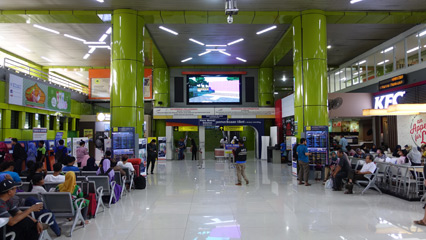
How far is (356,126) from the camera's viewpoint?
20781 mm

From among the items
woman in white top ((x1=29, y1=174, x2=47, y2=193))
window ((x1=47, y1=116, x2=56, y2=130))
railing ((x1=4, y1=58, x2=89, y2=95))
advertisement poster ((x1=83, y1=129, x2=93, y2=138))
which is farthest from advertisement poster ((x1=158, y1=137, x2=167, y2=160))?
woman in white top ((x1=29, y1=174, x2=47, y2=193))

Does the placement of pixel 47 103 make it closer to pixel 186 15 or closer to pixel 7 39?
pixel 7 39

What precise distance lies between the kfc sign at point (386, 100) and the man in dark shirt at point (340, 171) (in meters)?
6.84

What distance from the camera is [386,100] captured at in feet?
46.4

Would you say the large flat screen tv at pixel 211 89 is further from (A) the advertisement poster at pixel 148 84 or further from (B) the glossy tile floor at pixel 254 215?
(B) the glossy tile floor at pixel 254 215

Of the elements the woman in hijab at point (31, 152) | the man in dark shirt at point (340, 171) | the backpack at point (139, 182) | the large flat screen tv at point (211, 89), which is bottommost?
the backpack at point (139, 182)

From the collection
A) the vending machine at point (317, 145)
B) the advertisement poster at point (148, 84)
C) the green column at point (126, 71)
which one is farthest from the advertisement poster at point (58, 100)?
the vending machine at point (317, 145)

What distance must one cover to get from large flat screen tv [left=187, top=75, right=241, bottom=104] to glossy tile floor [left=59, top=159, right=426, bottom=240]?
12915mm

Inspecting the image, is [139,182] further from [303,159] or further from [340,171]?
[340,171]

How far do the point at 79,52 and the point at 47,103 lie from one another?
14.0 feet

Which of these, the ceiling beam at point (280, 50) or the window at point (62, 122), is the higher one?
the ceiling beam at point (280, 50)

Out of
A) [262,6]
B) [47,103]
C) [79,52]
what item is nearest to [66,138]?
[47,103]

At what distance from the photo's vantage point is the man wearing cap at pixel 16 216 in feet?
11.8

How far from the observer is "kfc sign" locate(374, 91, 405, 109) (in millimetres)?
13535
